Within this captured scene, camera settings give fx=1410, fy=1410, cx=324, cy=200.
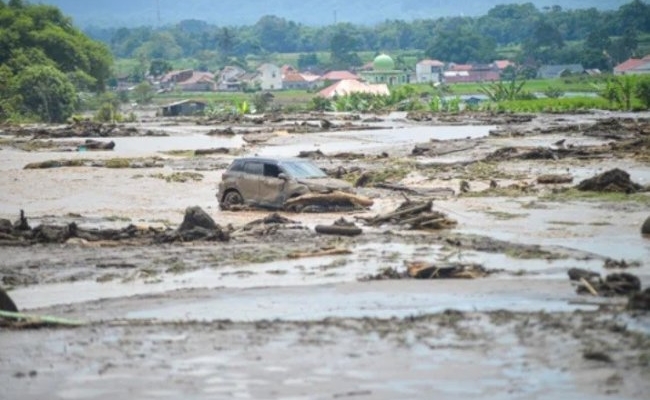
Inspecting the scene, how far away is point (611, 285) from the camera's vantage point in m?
21.0

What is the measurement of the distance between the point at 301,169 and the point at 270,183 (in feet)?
2.86

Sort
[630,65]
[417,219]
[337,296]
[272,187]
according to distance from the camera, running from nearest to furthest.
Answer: [337,296] → [417,219] → [272,187] → [630,65]

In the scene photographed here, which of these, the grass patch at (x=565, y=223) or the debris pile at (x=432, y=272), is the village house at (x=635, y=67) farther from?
the debris pile at (x=432, y=272)

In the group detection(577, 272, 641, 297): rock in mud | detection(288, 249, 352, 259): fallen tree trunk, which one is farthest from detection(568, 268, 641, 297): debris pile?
detection(288, 249, 352, 259): fallen tree trunk

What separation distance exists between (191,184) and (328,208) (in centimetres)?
1203

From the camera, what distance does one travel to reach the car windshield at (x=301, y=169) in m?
35.2

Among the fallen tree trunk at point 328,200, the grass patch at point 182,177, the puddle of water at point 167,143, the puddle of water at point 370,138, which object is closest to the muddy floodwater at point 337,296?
the fallen tree trunk at point 328,200

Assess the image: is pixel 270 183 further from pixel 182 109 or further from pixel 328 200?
pixel 182 109

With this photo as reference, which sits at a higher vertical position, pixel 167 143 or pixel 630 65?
pixel 167 143

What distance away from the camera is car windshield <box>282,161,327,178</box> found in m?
35.2

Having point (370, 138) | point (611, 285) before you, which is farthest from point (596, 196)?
point (370, 138)

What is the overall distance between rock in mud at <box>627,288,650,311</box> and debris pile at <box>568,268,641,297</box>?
0.77 metres

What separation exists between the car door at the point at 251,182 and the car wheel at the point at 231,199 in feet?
0.64

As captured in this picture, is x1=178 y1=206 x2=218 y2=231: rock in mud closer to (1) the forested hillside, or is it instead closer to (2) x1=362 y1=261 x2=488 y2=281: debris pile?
(2) x1=362 y1=261 x2=488 y2=281: debris pile
